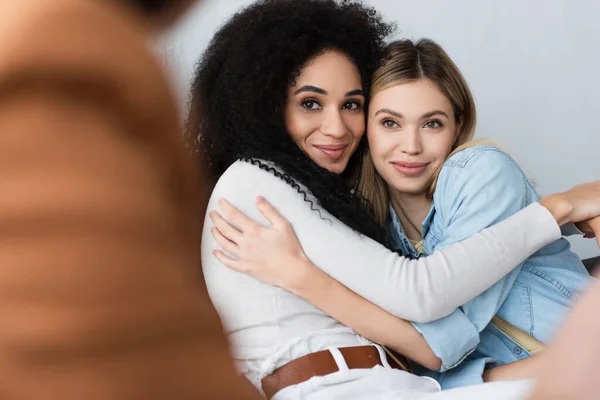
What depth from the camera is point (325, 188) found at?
4.53 ft

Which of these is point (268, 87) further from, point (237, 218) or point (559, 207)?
point (559, 207)

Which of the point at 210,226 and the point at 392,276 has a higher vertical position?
the point at 210,226

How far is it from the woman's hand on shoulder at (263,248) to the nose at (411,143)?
47 centimetres

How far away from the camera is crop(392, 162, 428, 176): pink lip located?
1.65 meters

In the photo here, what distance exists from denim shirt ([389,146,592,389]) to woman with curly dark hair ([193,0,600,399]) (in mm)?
71

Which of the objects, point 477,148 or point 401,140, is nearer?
point 477,148

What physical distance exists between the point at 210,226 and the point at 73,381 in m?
0.98

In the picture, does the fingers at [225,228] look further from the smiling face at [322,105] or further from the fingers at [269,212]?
the smiling face at [322,105]

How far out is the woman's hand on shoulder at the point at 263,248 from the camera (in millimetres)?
1243

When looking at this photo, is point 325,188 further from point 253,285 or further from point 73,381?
point 73,381

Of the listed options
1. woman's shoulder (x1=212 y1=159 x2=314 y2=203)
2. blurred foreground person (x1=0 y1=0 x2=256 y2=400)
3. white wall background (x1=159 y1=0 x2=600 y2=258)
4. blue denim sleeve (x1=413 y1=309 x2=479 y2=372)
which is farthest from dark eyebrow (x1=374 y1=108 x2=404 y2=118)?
blurred foreground person (x1=0 y1=0 x2=256 y2=400)

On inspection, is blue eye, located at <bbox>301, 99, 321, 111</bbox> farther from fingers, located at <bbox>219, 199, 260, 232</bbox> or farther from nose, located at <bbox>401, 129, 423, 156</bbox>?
fingers, located at <bbox>219, 199, 260, 232</bbox>

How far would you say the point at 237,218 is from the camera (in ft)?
4.22

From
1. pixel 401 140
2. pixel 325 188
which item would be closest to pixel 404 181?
pixel 401 140
